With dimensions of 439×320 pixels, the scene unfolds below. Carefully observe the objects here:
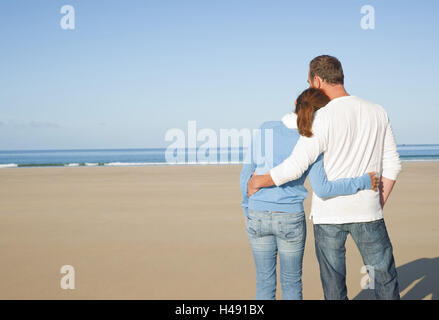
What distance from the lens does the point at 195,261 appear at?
539cm

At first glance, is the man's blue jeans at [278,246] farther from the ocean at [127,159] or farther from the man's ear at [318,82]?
the ocean at [127,159]

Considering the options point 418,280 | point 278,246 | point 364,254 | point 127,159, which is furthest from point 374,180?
point 127,159

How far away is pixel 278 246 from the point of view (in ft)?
8.91

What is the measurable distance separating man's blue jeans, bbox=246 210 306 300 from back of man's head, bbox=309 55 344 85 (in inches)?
38.3

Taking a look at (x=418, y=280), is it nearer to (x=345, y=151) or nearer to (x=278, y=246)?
(x=278, y=246)

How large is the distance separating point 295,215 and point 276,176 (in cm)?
41

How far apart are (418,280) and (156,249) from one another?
3825 millimetres

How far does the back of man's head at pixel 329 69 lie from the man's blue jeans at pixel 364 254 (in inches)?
37.8

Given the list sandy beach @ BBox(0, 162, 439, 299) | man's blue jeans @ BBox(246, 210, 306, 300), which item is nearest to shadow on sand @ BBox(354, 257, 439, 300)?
sandy beach @ BBox(0, 162, 439, 299)

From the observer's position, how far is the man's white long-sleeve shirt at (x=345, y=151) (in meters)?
2.28

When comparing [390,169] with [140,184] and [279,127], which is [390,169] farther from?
[140,184]

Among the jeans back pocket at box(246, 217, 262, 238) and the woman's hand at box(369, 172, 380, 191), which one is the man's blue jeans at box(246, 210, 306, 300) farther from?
the woman's hand at box(369, 172, 380, 191)
